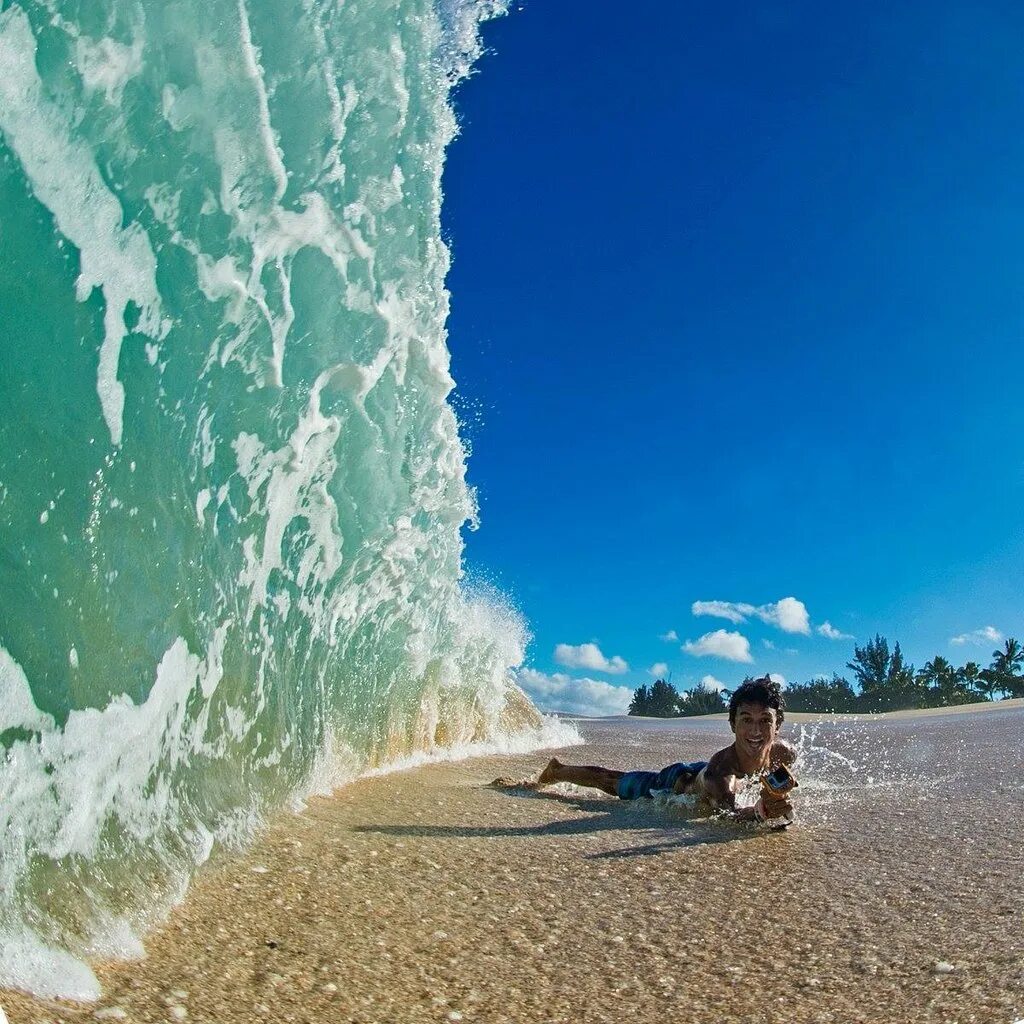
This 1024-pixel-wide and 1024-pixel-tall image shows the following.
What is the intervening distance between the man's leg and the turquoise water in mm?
1283

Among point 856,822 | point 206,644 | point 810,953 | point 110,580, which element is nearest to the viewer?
point 810,953

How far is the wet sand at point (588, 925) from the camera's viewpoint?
1.72 meters

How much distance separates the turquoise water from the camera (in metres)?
2.00

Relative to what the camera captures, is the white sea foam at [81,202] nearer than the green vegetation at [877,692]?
Yes

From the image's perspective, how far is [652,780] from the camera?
5.02 metres

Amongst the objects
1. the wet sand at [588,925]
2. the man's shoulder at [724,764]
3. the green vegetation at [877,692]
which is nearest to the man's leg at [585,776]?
Result: the man's shoulder at [724,764]

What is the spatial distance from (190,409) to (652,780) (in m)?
3.43

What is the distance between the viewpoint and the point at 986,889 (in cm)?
258

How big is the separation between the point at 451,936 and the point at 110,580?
131 cm

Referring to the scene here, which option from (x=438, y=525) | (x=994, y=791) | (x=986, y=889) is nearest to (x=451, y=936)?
(x=986, y=889)

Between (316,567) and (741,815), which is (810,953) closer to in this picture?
(741,815)

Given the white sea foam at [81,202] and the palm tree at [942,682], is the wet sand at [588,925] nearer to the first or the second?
the white sea foam at [81,202]

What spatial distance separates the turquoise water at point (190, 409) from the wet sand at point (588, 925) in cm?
22

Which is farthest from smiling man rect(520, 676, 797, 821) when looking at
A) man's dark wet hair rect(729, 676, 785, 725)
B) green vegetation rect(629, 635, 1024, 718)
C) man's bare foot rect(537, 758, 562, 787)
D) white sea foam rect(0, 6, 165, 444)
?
green vegetation rect(629, 635, 1024, 718)
